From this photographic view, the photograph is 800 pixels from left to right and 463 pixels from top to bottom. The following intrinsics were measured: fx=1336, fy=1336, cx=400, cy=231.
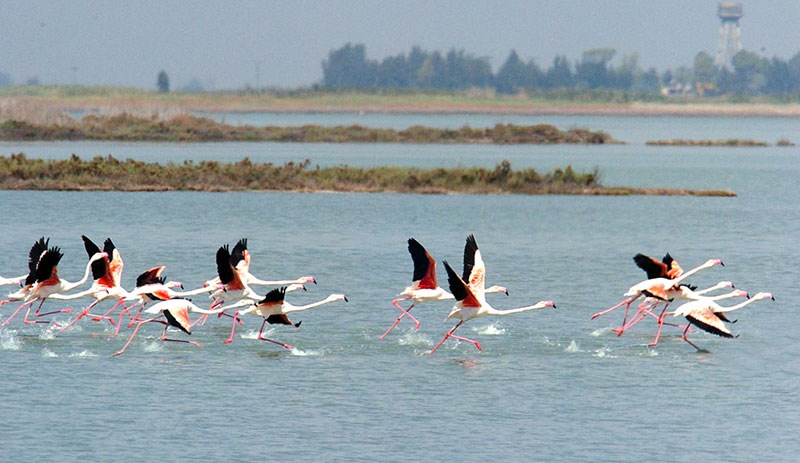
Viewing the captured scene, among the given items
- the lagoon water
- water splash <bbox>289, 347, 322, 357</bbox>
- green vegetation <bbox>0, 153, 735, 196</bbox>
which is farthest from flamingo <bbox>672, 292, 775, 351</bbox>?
green vegetation <bbox>0, 153, 735, 196</bbox>

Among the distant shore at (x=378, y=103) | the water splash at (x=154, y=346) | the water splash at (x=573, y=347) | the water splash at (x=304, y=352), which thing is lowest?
the distant shore at (x=378, y=103)

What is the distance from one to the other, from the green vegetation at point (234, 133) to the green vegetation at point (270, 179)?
99.0ft

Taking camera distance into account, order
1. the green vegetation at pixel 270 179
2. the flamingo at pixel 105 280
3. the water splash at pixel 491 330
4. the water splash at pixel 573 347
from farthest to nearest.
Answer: the green vegetation at pixel 270 179
the water splash at pixel 491 330
the flamingo at pixel 105 280
the water splash at pixel 573 347

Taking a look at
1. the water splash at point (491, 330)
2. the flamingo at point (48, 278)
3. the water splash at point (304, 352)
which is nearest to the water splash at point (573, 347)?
the water splash at point (491, 330)

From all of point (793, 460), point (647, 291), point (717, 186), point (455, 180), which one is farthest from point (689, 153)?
point (793, 460)

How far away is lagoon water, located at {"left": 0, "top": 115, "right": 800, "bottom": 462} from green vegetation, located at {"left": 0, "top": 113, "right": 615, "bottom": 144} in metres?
38.5

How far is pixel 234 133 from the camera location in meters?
83.1

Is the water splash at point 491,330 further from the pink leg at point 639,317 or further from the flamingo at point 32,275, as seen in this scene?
the flamingo at point 32,275

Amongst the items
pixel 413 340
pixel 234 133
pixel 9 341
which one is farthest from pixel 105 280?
pixel 234 133

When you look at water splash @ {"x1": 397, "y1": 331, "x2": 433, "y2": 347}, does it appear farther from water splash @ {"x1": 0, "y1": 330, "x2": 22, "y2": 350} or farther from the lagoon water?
water splash @ {"x1": 0, "y1": 330, "x2": 22, "y2": 350}

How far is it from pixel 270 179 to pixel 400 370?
87.5 ft

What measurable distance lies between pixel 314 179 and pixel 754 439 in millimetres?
30319

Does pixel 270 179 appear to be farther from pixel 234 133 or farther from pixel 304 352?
pixel 234 133

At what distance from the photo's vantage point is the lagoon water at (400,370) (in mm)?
14680
